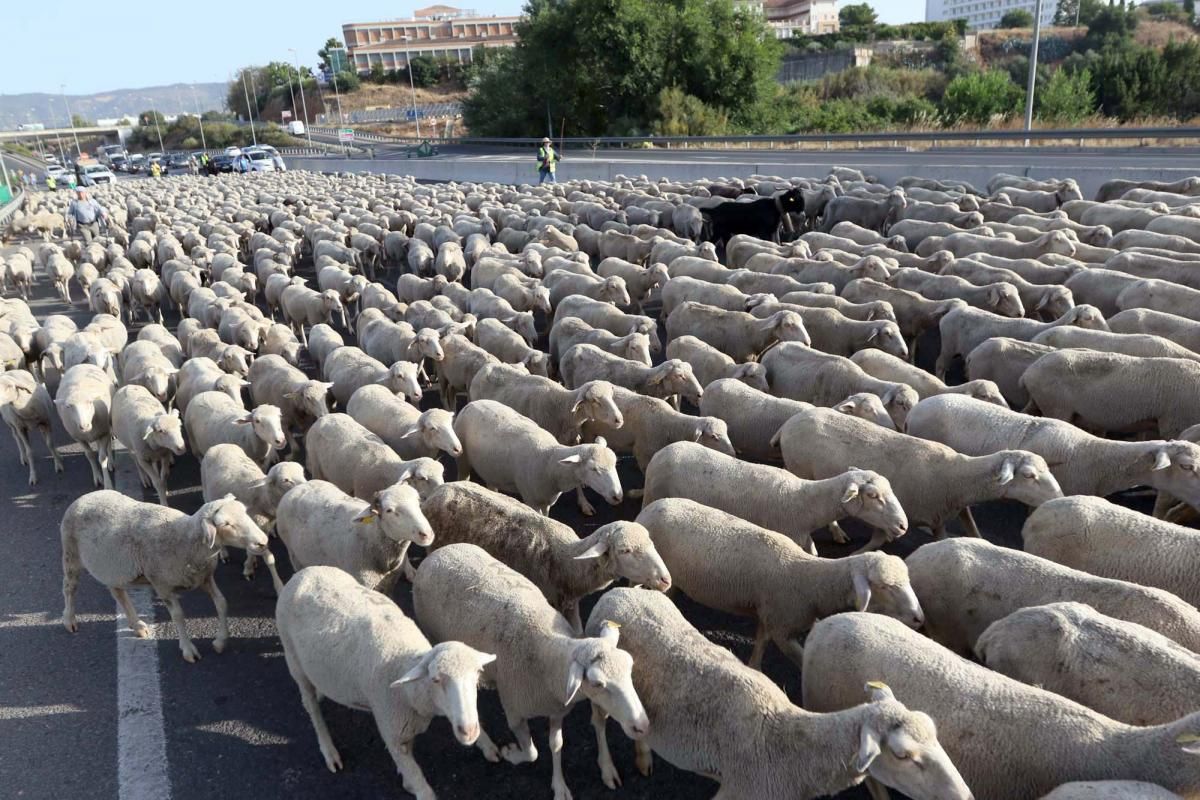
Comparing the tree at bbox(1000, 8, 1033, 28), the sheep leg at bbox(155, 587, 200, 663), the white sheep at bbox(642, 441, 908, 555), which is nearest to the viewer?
the white sheep at bbox(642, 441, 908, 555)

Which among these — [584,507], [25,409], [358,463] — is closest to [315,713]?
[358,463]

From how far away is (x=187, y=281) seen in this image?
1458 cm

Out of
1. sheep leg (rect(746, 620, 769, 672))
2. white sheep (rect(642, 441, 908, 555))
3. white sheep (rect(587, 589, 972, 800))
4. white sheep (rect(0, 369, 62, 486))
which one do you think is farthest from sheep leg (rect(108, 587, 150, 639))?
sheep leg (rect(746, 620, 769, 672))

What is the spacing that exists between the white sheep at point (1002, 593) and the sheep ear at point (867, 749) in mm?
1502

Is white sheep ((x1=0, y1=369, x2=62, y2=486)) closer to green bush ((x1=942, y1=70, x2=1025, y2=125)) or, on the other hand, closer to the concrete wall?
the concrete wall

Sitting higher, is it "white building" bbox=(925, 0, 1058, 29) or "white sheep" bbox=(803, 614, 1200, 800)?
"white building" bbox=(925, 0, 1058, 29)

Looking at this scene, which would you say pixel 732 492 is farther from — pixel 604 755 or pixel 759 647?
pixel 604 755

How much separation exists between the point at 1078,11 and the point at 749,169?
8359cm

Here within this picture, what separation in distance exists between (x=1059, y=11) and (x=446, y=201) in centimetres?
10943

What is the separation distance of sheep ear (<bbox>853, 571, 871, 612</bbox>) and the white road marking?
4.16 meters

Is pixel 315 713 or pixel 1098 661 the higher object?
pixel 1098 661

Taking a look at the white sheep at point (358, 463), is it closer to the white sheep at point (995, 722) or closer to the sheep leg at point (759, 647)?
the sheep leg at point (759, 647)

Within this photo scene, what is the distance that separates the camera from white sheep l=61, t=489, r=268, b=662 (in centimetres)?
588

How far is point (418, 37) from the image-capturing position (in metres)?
155
